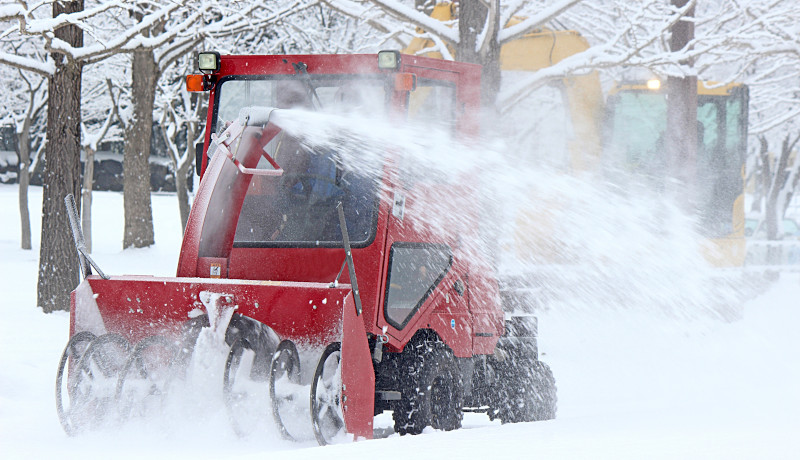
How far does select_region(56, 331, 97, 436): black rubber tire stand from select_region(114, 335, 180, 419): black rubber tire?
0.28 meters

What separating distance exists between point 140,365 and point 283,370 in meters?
0.80

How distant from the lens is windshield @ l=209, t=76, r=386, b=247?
16.0ft

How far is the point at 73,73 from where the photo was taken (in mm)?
9469

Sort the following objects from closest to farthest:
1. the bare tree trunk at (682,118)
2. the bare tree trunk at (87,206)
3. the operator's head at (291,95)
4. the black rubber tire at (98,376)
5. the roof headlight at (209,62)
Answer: the black rubber tire at (98,376), the operator's head at (291,95), the roof headlight at (209,62), the bare tree trunk at (682,118), the bare tree trunk at (87,206)

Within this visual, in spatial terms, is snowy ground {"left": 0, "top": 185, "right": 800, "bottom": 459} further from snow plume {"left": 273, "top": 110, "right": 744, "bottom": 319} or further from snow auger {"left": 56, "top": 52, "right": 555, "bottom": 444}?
snow plume {"left": 273, "top": 110, "right": 744, "bottom": 319}

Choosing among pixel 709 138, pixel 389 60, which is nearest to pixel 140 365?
pixel 389 60

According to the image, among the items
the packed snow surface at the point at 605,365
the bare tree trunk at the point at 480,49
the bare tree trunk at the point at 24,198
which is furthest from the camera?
the bare tree trunk at the point at 24,198

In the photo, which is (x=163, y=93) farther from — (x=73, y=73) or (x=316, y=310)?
(x=316, y=310)

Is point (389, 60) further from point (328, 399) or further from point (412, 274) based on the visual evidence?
point (328, 399)

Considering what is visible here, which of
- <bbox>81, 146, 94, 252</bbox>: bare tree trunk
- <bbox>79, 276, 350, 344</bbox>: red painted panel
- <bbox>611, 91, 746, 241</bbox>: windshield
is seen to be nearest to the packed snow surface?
<bbox>79, 276, 350, 344</bbox>: red painted panel

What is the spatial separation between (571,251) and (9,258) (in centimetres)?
1209

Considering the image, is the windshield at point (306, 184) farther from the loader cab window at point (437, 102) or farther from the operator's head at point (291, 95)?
the loader cab window at point (437, 102)

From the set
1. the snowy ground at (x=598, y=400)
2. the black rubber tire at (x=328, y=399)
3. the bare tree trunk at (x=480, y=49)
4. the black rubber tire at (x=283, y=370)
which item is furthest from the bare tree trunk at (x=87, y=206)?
the black rubber tire at (x=328, y=399)

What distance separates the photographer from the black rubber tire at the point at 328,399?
13.9ft
